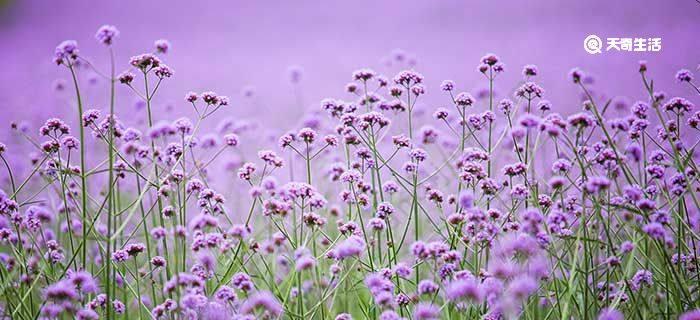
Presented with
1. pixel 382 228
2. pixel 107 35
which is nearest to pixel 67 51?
pixel 107 35

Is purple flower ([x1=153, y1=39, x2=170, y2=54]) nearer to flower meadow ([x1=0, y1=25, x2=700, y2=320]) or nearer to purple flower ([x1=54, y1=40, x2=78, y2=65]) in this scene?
flower meadow ([x1=0, y1=25, x2=700, y2=320])

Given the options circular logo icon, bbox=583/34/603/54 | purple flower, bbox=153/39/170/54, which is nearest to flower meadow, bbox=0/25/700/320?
purple flower, bbox=153/39/170/54

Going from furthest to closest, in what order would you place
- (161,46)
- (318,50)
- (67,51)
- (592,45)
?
(318,50) → (592,45) → (161,46) → (67,51)

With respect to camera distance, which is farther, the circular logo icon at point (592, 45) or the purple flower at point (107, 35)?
the circular logo icon at point (592, 45)

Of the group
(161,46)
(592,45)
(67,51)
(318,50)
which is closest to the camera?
(67,51)

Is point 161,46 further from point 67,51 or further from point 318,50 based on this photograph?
point 318,50

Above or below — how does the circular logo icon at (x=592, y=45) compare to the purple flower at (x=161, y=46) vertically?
above

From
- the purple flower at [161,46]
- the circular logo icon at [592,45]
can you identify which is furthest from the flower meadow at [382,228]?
the circular logo icon at [592,45]

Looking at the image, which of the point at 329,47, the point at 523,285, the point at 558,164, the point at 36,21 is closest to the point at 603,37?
the point at 558,164

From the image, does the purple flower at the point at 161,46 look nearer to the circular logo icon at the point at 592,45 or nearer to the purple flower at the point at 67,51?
the purple flower at the point at 67,51

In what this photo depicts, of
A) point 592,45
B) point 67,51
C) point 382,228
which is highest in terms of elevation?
point 592,45

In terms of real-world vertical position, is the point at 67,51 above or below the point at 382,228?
above
